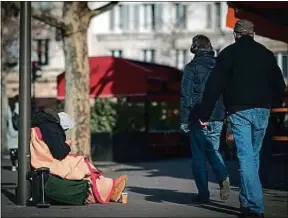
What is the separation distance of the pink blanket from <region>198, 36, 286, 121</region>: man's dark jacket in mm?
2110

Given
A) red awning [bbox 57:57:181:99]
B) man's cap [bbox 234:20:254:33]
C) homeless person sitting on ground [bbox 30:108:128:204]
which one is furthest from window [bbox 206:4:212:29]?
man's cap [bbox 234:20:254:33]

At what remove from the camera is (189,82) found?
8641 millimetres

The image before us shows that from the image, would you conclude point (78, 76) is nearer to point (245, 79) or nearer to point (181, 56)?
point (245, 79)

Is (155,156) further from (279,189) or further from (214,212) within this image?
(214,212)

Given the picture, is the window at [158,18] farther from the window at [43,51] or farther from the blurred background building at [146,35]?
the window at [43,51]

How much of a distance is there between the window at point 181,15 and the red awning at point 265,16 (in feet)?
152

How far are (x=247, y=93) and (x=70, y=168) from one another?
8.64 feet

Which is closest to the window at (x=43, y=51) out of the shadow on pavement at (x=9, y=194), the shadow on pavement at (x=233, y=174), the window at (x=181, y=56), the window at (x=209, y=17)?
the window at (x=181, y=56)

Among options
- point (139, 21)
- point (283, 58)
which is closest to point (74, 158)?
point (283, 58)

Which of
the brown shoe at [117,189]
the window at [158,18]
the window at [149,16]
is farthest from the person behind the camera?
the window at [149,16]

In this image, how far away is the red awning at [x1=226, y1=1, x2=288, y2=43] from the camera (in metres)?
11.2

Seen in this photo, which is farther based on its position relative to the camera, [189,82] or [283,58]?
[283,58]

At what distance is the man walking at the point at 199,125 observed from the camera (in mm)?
8625

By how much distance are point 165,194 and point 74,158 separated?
1742mm
